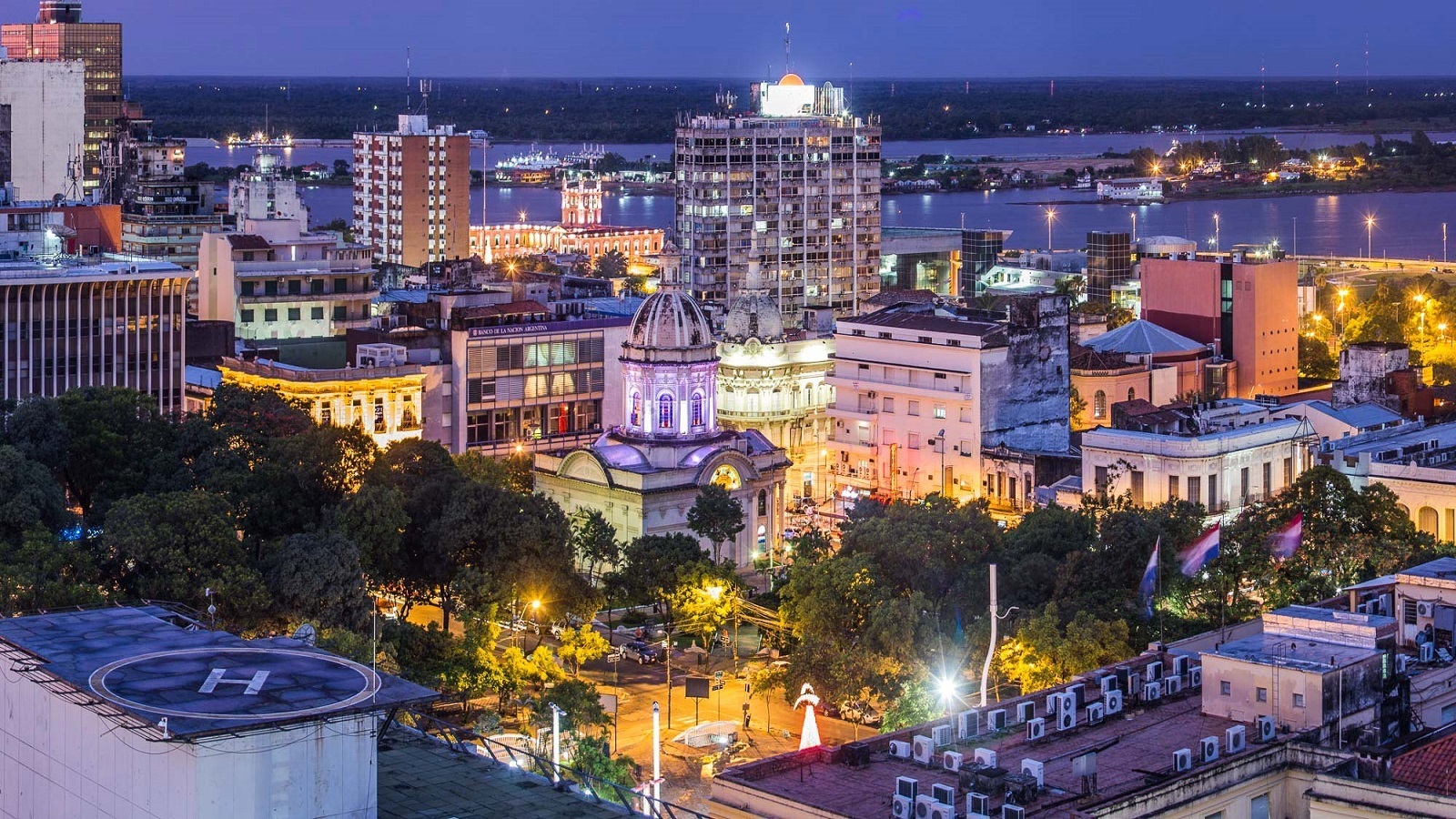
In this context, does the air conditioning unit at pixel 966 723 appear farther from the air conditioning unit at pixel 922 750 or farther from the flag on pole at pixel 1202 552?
the flag on pole at pixel 1202 552

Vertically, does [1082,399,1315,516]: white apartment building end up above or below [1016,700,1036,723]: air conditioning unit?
above

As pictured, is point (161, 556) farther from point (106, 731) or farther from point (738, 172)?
point (738, 172)

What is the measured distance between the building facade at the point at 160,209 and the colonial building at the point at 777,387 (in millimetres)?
34379

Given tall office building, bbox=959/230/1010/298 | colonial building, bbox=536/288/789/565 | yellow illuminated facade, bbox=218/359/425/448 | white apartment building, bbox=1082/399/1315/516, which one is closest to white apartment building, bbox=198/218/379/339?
yellow illuminated facade, bbox=218/359/425/448

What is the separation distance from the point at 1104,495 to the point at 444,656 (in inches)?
1128

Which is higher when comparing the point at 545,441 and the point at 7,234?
the point at 7,234

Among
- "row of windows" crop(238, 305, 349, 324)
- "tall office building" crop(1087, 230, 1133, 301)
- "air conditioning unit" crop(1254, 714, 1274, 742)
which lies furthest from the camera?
"tall office building" crop(1087, 230, 1133, 301)

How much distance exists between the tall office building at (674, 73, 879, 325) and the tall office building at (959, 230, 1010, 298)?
22659 mm

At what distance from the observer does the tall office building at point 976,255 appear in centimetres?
19550

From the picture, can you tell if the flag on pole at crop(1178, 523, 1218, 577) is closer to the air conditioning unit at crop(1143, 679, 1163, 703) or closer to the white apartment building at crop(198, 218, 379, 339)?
the air conditioning unit at crop(1143, 679, 1163, 703)

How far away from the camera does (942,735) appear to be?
154 feet

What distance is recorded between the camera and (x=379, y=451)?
84.8 metres

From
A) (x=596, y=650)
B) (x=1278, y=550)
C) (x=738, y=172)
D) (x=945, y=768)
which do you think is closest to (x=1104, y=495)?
(x=1278, y=550)

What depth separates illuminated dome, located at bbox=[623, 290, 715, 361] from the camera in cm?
9012
